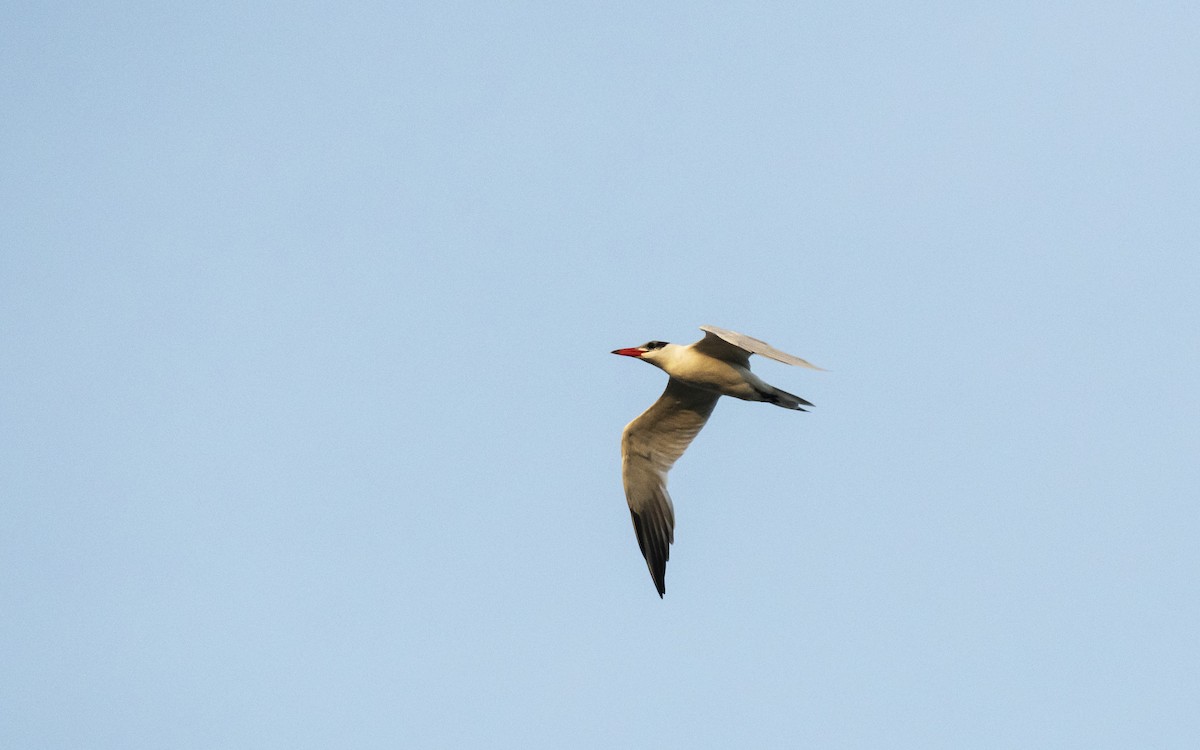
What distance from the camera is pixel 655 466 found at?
17.4 meters

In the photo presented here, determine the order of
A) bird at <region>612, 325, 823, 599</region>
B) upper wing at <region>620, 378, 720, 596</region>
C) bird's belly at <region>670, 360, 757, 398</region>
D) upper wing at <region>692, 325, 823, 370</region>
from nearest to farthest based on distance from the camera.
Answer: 1. upper wing at <region>692, 325, 823, 370</region>
2. bird's belly at <region>670, 360, 757, 398</region>
3. bird at <region>612, 325, 823, 599</region>
4. upper wing at <region>620, 378, 720, 596</region>

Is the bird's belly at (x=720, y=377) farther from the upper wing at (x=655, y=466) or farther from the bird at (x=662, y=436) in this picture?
the upper wing at (x=655, y=466)

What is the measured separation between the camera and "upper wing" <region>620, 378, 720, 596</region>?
1714 centimetres

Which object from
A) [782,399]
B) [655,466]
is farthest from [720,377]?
[655,466]

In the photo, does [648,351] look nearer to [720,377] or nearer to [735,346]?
[720,377]

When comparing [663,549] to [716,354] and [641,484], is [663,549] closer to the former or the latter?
[641,484]

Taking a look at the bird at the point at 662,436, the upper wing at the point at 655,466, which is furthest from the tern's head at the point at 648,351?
the upper wing at the point at 655,466

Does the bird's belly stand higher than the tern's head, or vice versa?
the tern's head

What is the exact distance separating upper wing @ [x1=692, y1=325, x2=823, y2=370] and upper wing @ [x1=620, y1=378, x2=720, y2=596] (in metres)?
1.55

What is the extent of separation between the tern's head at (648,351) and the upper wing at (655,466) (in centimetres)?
93

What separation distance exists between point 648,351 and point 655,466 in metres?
1.86

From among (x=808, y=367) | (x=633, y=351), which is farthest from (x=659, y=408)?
(x=808, y=367)

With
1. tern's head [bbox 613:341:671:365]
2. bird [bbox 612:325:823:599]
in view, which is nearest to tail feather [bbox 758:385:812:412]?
bird [bbox 612:325:823:599]

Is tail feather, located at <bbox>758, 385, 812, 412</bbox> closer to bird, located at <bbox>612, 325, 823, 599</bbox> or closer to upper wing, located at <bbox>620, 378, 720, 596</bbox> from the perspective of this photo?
bird, located at <bbox>612, 325, 823, 599</bbox>
